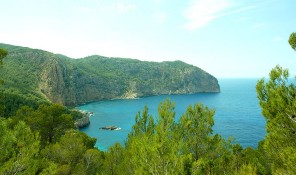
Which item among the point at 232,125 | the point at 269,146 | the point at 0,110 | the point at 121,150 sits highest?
the point at 0,110

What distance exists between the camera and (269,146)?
52.5 ft

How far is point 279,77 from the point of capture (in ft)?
51.4

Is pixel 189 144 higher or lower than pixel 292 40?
lower

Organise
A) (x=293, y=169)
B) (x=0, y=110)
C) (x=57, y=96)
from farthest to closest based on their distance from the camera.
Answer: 1. (x=57, y=96)
2. (x=0, y=110)
3. (x=293, y=169)

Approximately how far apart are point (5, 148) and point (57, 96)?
16681 cm

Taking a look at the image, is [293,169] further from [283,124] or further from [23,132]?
[23,132]

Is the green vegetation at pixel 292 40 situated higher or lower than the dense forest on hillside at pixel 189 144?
higher

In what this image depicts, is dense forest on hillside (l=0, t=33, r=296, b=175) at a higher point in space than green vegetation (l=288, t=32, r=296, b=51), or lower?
lower

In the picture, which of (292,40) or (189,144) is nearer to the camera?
(292,40)

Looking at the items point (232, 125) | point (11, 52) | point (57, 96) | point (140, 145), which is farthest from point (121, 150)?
point (11, 52)

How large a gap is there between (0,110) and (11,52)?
651 feet

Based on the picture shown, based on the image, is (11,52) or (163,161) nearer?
(163,161)

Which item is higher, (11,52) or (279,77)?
(11,52)

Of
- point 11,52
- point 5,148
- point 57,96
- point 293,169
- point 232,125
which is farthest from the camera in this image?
point 11,52
